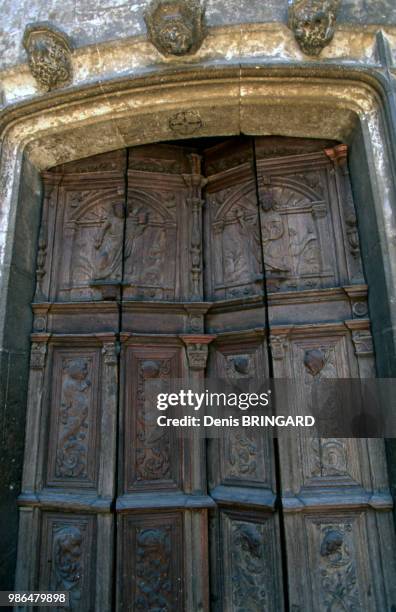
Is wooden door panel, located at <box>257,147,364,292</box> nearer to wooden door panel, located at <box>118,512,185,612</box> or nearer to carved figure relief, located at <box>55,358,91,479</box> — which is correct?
carved figure relief, located at <box>55,358,91,479</box>

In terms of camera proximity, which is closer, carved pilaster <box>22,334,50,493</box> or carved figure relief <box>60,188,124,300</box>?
carved pilaster <box>22,334,50,493</box>

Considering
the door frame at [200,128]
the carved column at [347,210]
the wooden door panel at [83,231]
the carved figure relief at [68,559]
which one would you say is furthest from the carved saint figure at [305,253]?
the carved figure relief at [68,559]

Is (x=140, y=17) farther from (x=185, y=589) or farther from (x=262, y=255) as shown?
(x=185, y=589)

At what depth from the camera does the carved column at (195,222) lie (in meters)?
3.02

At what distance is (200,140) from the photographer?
10.7 ft

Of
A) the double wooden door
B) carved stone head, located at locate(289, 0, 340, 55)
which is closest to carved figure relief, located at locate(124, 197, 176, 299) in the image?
the double wooden door

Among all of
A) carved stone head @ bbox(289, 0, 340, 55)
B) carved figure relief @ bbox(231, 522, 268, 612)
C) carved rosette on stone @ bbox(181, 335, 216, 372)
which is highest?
carved stone head @ bbox(289, 0, 340, 55)

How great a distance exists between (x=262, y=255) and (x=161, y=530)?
1.88 meters

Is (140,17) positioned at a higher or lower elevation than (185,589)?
higher

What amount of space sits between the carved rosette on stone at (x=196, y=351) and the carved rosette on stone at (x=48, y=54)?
1.87 m

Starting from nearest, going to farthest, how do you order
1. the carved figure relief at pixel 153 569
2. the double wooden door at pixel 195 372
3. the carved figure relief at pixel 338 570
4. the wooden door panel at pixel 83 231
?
1. the carved figure relief at pixel 338 570
2. the double wooden door at pixel 195 372
3. the carved figure relief at pixel 153 569
4. the wooden door panel at pixel 83 231

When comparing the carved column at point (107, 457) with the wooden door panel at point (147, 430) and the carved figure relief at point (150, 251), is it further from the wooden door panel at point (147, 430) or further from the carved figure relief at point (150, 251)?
the carved figure relief at point (150, 251)

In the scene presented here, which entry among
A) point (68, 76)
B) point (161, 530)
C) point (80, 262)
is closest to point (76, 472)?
point (161, 530)

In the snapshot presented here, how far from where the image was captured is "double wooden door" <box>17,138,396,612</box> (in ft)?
8.14
